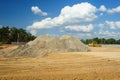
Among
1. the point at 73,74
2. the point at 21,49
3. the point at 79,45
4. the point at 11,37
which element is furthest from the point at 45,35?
the point at 11,37

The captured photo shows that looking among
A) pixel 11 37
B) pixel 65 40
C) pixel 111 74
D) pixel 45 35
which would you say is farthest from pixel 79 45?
pixel 11 37

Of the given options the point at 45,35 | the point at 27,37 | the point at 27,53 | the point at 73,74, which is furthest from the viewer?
the point at 27,37

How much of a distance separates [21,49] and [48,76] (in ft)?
84.9

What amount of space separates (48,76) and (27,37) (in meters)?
106

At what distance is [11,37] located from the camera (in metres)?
110

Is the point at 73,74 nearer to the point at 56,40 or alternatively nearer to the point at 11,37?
the point at 56,40

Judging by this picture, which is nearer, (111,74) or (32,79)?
(32,79)

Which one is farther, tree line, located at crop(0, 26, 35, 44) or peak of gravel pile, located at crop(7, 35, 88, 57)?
tree line, located at crop(0, 26, 35, 44)

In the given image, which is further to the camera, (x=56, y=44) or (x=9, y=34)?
(x=9, y=34)

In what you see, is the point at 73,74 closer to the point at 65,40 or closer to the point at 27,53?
the point at 27,53

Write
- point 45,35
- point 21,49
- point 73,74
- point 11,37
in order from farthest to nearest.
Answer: point 11,37 < point 45,35 < point 21,49 < point 73,74

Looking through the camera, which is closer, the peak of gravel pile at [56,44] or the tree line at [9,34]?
the peak of gravel pile at [56,44]

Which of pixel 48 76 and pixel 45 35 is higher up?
pixel 45 35

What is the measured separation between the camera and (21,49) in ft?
128
